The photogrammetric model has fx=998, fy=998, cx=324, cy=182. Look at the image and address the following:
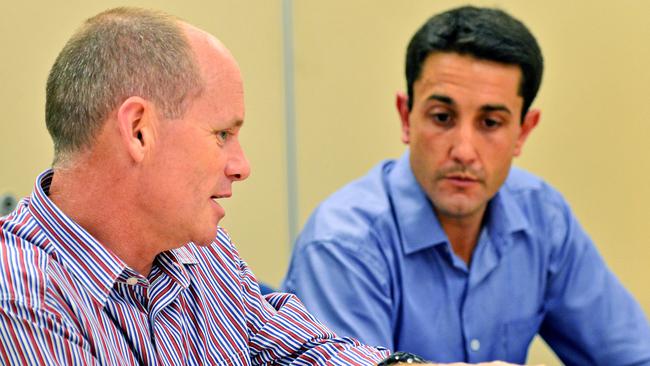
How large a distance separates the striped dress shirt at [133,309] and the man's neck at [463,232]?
0.71 meters

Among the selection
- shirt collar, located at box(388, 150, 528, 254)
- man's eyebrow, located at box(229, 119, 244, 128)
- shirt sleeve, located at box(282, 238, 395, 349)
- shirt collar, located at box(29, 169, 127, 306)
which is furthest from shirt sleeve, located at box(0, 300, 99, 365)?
shirt collar, located at box(388, 150, 528, 254)

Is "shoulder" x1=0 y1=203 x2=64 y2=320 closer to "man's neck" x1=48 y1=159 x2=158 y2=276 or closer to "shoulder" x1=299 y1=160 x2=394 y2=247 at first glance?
"man's neck" x1=48 y1=159 x2=158 y2=276

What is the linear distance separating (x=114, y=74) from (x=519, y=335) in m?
1.34

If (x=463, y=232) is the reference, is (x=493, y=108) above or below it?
above

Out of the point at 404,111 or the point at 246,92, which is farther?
the point at 246,92

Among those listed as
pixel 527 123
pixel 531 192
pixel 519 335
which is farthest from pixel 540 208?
pixel 519 335

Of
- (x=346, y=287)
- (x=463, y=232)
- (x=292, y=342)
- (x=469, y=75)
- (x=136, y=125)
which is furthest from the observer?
(x=463, y=232)

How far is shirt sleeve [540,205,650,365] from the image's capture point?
2299 mm

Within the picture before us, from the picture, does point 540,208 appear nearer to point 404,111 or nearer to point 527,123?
point 527,123

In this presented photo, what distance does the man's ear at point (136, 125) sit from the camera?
4.18 feet

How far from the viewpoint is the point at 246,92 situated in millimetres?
3178

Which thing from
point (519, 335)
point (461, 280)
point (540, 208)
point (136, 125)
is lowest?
point (519, 335)

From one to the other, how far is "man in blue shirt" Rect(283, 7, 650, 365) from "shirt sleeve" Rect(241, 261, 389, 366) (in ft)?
1.47

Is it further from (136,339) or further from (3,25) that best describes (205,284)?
(3,25)
